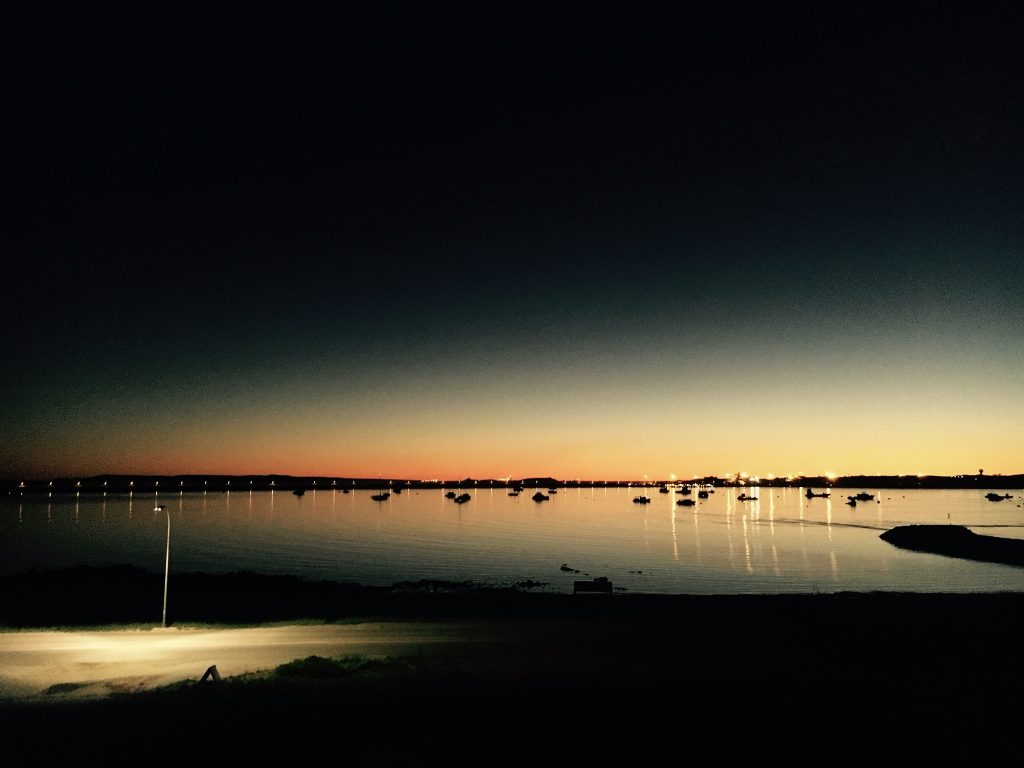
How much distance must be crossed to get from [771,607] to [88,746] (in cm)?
2947

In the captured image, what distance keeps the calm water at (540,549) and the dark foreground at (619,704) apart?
22.8 m

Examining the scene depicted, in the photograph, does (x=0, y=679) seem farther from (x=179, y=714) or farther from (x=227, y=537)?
(x=227, y=537)

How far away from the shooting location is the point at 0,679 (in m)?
19.3

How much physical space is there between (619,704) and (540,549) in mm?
58625

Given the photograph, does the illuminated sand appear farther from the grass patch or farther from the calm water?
the calm water

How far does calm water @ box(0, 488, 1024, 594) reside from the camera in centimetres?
5394

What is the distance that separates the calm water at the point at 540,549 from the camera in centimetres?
5394

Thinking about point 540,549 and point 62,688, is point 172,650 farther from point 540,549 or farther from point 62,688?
point 540,549

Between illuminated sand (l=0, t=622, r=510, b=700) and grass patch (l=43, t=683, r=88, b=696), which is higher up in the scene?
grass patch (l=43, t=683, r=88, b=696)

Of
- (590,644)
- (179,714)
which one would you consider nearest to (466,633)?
(590,644)

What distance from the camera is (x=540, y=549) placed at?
73.9 metres

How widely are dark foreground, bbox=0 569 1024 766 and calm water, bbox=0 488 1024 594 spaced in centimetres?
2282

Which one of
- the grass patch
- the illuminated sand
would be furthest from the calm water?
the grass patch

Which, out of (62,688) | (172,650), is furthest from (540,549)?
(62,688)
